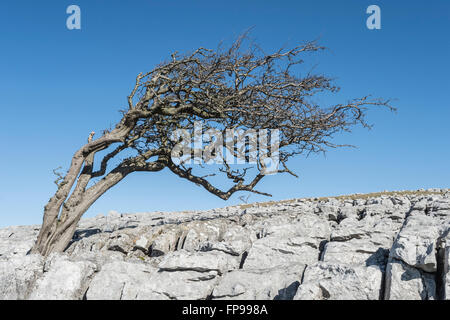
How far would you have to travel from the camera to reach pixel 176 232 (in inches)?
589

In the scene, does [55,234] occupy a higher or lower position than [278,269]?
higher

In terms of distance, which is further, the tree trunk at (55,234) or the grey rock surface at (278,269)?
the tree trunk at (55,234)

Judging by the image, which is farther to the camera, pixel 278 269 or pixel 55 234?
pixel 55 234

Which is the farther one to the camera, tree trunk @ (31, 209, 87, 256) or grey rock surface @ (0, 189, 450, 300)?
tree trunk @ (31, 209, 87, 256)

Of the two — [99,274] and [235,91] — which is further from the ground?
[235,91]

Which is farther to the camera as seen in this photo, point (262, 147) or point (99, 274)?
point (262, 147)

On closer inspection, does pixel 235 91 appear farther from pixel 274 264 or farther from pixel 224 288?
pixel 224 288

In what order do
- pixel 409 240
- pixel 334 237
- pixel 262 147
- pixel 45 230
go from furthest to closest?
pixel 262 147 < pixel 45 230 < pixel 334 237 < pixel 409 240
